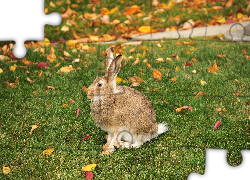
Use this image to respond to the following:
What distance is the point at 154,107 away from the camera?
5.82 metres

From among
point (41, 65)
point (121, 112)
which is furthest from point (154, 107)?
point (41, 65)

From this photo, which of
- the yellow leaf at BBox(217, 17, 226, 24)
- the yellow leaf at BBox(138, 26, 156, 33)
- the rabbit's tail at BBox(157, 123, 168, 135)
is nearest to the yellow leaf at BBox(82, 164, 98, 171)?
the rabbit's tail at BBox(157, 123, 168, 135)

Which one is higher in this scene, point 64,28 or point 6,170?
point 64,28

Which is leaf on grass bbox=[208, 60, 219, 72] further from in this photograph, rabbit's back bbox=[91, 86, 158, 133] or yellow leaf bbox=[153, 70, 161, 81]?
rabbit's back bbox=[91, 86, 158, 133]

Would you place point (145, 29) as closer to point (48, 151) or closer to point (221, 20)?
point (221, 20)

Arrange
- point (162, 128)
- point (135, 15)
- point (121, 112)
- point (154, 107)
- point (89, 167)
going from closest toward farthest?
1. point (89, 167)
2. point (121, 112)
3. point (162, 128)
4. point (154, 107)
5. point (135, 15)

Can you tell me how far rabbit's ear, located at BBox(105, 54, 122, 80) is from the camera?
436 cm

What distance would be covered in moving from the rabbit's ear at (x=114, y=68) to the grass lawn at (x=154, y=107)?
1.08 meters

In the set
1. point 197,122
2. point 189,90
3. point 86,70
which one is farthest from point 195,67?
point 86,70

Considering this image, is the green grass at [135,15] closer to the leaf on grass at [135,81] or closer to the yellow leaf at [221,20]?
the yellow leaf at [221,20]

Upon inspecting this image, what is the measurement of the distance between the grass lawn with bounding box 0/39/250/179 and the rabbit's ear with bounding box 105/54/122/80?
3.56 feet

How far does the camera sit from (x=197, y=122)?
5.48 m

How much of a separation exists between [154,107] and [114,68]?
161 cm

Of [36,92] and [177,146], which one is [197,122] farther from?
[36,92]
